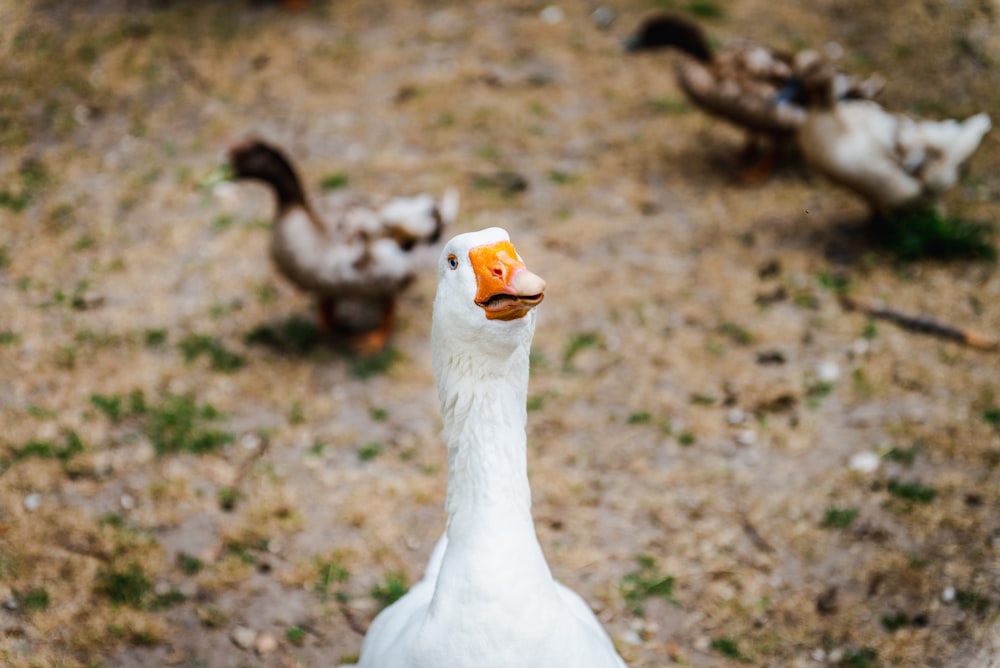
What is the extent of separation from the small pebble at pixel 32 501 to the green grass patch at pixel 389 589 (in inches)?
71.5

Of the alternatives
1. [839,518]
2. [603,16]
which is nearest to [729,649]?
[839,518]

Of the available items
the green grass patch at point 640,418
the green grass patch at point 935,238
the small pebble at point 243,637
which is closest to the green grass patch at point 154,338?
the small pebble at point 243,637

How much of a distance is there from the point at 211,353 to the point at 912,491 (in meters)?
4.09

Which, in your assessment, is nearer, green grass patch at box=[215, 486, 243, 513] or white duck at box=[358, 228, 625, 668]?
white duck at box=[358, 228, 625, 668]

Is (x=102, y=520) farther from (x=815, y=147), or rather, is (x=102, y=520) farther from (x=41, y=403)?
(x=815, y=147)

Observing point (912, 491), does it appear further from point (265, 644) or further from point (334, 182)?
point (334, 182)

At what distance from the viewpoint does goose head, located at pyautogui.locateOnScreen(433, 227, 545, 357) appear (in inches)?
84.5

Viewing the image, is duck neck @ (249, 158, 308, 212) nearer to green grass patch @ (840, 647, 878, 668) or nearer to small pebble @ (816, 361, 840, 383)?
small pebble @ (816, 361, 840, 383)

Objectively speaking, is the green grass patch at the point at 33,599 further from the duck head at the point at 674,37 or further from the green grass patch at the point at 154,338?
the duck head at the point at 674,37

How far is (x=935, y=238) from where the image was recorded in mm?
5789

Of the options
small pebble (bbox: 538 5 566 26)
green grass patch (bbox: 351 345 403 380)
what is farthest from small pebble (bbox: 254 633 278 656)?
small pebble (bbox: 538 5 566 26)

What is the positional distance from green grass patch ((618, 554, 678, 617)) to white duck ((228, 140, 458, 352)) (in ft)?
7.49

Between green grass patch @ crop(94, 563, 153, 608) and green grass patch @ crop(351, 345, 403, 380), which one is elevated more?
green grass patch @ crop(351, 345, 403, 380)

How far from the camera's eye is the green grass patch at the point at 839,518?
412 centimetres
